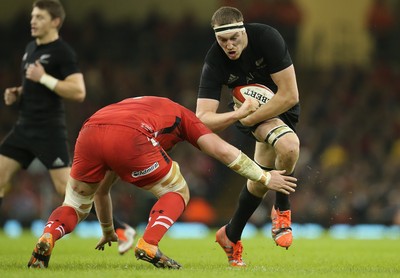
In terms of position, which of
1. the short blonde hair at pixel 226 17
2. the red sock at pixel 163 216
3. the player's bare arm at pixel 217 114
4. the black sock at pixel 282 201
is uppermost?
the short blonde hair at pixel 226 17

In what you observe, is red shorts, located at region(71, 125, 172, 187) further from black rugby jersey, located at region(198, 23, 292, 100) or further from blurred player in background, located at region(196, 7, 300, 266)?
black rugby jersey, located at region(198, 23, 292, 100)

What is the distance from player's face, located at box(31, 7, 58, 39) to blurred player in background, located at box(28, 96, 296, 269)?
2675mm

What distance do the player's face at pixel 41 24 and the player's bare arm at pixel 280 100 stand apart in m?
2.89

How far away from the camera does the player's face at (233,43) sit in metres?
8.59

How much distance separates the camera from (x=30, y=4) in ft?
79.2

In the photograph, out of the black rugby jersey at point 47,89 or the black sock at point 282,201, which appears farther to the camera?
the black rugby jersey at point 47,89

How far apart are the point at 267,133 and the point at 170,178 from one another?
1.27 metres

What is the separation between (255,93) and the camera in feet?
29.2

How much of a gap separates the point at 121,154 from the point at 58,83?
2.70m

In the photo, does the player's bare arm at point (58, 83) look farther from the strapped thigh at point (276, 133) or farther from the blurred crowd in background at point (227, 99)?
the blurred crowd in background at point (227, 99)

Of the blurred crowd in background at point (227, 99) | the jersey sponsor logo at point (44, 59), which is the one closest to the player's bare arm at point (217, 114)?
the jersey sponsor logo at point (44, 59)

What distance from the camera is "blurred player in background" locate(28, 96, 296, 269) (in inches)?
305

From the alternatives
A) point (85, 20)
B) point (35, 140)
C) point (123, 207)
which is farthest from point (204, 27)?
point (35, 140)

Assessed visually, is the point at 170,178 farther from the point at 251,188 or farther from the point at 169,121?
the point at 251,188
